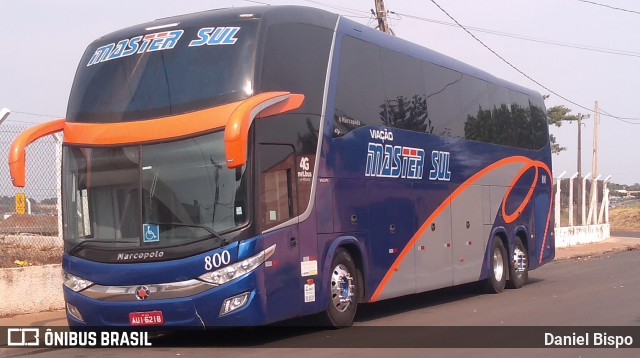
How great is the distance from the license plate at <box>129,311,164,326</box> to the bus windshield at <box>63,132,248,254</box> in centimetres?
80

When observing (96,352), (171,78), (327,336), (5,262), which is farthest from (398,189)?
(5,262)

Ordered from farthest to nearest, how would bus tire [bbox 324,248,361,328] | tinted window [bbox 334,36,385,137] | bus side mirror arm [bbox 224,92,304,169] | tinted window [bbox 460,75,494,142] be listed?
tinted window [bbox 460,75,494,142] < tinted window [bbox 334,36,385,137] < bus tire [bbox 324,248,361,328] < bus side mirror arm [bbox 224,92,304,169]

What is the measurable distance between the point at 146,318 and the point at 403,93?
603 centimetres

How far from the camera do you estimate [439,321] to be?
1302 cm

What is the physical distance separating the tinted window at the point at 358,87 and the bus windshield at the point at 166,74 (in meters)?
2.08

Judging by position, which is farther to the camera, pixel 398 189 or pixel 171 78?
pixel 398 189

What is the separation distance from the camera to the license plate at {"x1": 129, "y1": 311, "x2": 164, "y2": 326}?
396 inches

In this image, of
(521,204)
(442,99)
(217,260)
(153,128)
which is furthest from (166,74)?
(521,204)

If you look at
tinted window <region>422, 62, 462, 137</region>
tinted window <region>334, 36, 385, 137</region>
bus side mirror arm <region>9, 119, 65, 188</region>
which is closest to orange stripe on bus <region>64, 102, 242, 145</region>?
bus side mirror arm <region>9, 119, 65, 188</region>

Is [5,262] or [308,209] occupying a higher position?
[308,209]

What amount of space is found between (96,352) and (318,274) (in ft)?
9.74

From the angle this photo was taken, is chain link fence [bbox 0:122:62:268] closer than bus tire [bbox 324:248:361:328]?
No

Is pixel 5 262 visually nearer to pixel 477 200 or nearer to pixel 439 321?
pixel 439 321

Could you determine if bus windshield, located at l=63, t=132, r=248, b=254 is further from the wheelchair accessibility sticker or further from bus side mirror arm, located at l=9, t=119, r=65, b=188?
bus side mirror arm, located at l=9, t=119, r=65, b=188
